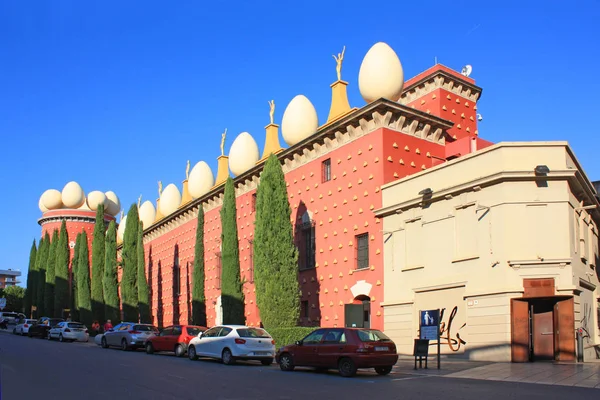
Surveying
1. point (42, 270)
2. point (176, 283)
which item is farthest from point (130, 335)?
point (42, 270)

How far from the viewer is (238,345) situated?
70.7ft

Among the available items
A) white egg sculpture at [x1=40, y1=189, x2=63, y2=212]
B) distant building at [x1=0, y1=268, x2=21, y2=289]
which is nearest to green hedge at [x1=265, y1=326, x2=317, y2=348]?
white egg sculpture at [x1=40, y1=189, x2=63, y2=212]

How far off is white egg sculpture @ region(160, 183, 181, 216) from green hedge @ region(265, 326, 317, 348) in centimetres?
2649

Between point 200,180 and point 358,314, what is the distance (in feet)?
71.1

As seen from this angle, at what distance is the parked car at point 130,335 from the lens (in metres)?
29.5

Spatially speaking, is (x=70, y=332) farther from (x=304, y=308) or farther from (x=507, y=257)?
(x=507, y=257)

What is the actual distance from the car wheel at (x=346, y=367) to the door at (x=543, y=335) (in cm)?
721

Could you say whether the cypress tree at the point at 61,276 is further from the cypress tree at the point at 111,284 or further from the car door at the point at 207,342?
the car door at the point at 207,342

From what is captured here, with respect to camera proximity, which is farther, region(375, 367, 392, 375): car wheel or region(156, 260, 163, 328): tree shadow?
region(156, 260, 163, 328): tree shadow

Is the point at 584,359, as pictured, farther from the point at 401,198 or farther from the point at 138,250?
the point at 138,250

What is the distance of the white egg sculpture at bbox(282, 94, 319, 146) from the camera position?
32.4 meters

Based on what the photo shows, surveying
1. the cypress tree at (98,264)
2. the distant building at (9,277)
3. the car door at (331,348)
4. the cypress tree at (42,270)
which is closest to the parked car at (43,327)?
the cypress tree at (98,264)

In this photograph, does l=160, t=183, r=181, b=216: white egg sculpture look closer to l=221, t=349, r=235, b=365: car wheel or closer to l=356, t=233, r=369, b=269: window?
l=356, t=233, r=369, b=269: window

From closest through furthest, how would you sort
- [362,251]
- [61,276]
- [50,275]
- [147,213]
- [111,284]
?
[362,251] → [111,284] → [147,213] → [61,276] → [50,275]
